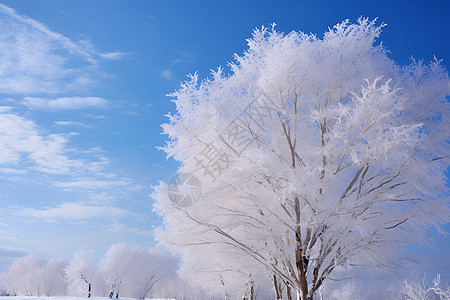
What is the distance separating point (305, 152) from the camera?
31.3 feet

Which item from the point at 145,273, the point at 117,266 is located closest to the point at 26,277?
the point at 117,266

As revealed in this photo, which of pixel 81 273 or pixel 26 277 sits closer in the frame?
pixel 81 273

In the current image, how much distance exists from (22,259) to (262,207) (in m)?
75.8

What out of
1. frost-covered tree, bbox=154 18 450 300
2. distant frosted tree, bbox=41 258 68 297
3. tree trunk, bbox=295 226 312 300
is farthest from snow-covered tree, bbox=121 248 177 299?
tree trunk, bbox=295 226 312 300

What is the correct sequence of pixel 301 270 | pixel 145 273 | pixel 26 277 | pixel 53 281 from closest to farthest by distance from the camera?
pixel 301 270 < pixel 145 273 < pixel 26 277 < pixel 53 281

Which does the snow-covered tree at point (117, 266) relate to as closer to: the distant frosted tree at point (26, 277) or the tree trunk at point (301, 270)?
the distant frosted tree at point (26, 277)

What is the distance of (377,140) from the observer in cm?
825

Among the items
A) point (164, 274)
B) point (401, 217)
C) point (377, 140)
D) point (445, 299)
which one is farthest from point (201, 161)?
point (164, 274)

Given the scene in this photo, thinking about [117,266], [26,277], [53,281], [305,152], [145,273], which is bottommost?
[53,281]

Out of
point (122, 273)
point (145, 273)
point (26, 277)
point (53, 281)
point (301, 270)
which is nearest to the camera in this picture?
point (301, 270)

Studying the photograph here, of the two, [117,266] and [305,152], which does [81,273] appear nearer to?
[117,266]

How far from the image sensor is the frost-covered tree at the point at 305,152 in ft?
30.1

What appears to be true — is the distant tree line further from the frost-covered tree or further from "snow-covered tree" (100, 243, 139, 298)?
the frost-covered tree

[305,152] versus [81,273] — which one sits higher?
[305,152]
